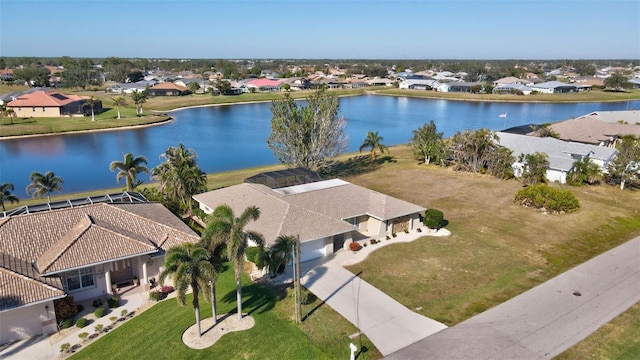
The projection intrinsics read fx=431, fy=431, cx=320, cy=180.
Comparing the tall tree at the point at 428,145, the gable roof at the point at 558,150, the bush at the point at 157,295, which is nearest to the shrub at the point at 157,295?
the bush at the point at 157,295

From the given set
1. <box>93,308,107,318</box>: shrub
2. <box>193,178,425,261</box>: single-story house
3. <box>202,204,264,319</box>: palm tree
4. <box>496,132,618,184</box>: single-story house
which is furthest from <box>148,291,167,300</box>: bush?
<box>496,132,618,184</box>: single-story house

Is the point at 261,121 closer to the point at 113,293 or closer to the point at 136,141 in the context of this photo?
the point at 136,141

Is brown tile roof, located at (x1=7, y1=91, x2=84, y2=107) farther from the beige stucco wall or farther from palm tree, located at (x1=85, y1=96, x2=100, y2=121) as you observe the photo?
palm tree, located at (x1=85, y1=96, x2=100, y2=121)

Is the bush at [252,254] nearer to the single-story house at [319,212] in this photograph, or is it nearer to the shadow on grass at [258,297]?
the single-story house at [319,212]

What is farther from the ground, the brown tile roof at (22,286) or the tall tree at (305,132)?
the tall tree at (305,132)

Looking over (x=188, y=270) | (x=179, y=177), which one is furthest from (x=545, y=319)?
(x=179, y=177)

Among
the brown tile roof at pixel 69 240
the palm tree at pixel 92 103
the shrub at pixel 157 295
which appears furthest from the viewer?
the palm tree at pixel 92 103

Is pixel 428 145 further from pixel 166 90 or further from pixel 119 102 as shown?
pixel 166 90
